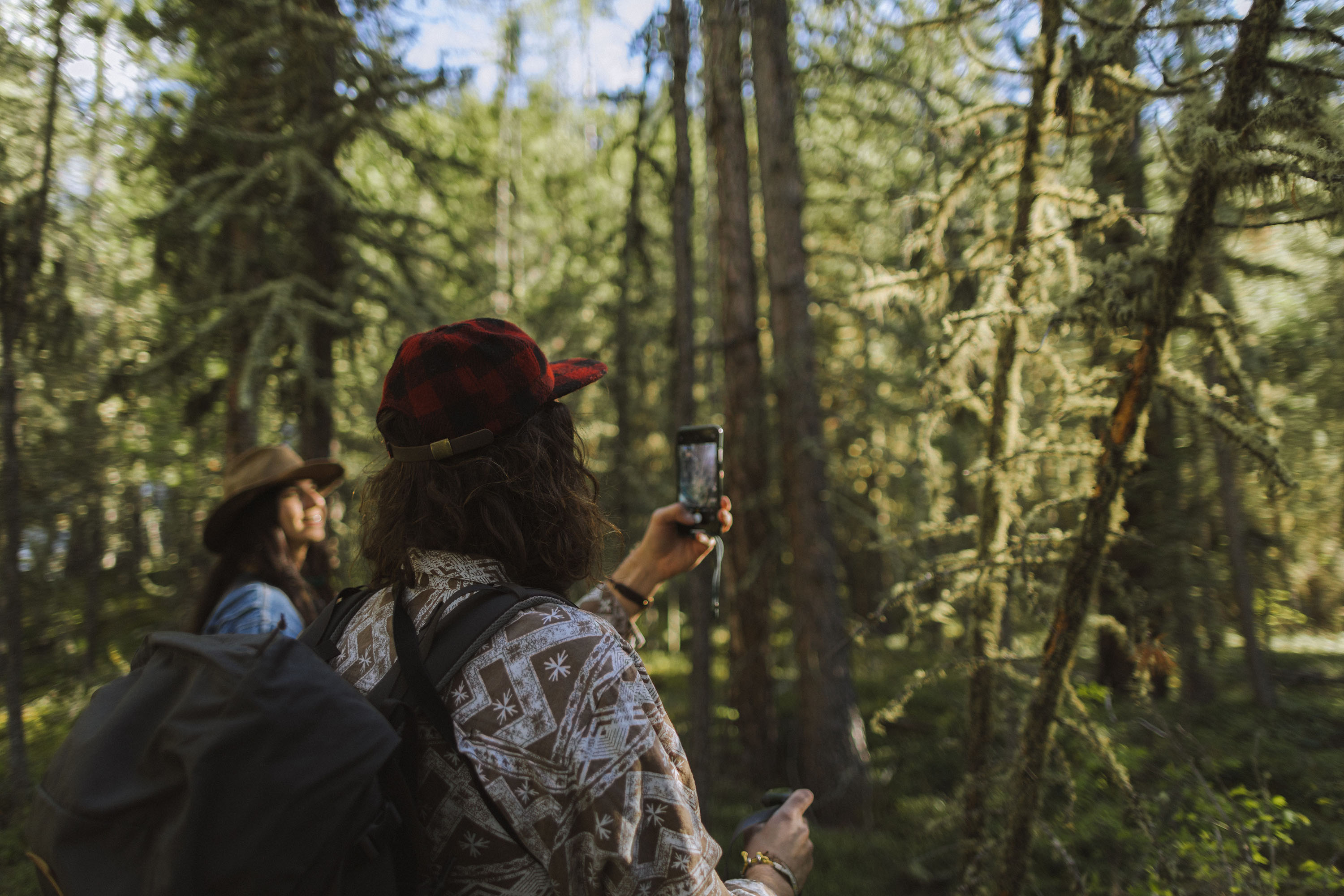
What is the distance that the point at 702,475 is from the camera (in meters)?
2.34

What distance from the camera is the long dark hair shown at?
10.5 feet

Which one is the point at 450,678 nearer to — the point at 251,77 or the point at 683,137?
the point at 683,137

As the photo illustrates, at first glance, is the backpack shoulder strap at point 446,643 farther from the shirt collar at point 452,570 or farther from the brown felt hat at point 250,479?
the brown felt hat at point 250,479

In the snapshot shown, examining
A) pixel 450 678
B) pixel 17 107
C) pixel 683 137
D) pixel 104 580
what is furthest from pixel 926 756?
pixel 17 107

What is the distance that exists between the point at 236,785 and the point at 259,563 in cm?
257

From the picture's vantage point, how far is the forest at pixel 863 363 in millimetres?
2623

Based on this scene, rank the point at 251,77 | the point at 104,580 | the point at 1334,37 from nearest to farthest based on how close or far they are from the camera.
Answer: the point at 1334,37 → the point at 251,77 → the point at 104,580

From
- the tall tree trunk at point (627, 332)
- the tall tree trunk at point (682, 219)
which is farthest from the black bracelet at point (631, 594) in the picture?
the tall tree trunk at point (627, 332)

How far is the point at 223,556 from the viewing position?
10.8ft

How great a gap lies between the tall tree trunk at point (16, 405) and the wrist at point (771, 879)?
22.5 ft

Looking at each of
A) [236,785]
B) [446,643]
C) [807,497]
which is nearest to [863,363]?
[807,497]

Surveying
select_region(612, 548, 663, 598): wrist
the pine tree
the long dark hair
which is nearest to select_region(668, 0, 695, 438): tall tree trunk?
the pine tree

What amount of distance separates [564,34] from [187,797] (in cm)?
1989

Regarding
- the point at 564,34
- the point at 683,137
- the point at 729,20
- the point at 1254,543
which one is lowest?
the point at 1254,543
